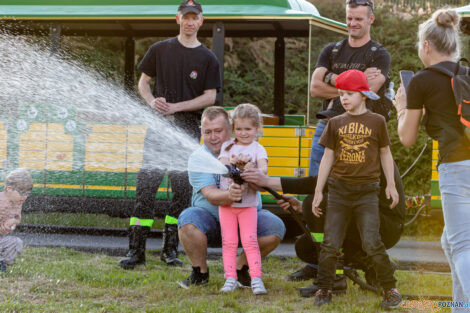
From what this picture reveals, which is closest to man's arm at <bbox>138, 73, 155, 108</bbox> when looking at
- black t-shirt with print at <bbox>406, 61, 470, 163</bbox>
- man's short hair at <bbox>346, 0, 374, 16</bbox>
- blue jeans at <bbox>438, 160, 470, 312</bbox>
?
man's short hair at <bbox>346, 0, 374, 16</bbox>

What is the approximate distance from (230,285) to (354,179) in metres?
1.13

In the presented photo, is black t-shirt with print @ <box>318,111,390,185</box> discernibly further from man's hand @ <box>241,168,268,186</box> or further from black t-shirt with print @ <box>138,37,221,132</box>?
black t-shirt with print @ <box>138,37,221,132</box>

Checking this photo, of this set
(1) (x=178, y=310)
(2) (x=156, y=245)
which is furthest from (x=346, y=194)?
(2) (x=156, y=245)

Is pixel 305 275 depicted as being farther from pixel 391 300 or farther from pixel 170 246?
pixel 170 246

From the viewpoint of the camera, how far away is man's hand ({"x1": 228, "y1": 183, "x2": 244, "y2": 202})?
4160 mm

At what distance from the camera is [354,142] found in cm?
420

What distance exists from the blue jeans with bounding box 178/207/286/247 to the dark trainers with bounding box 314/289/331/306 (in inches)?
23.3

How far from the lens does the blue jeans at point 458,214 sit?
316 centimetres

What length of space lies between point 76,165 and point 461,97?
6.12 meters

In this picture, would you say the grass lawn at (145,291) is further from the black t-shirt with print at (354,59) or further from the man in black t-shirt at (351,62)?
the black t-shirt with print at (354,59)

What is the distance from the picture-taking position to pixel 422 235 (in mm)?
8812

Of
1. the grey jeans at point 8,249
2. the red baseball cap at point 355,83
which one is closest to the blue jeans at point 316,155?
the red baseball cap at point 355,83

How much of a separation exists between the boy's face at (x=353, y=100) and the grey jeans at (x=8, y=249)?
8.92ft

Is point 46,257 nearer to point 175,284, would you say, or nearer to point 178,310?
point 175,284
